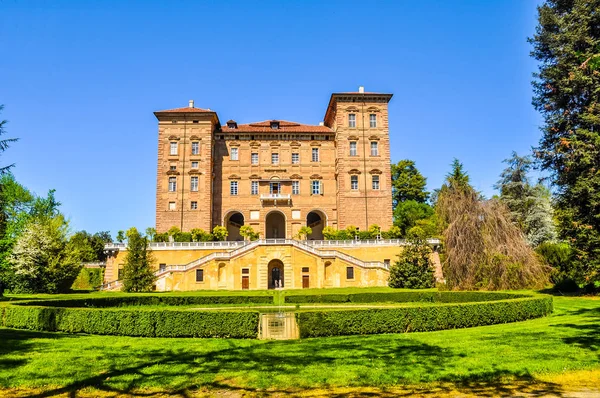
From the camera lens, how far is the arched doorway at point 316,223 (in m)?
53.4

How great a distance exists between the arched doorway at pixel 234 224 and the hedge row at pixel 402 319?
39.9 m

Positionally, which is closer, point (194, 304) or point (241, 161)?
point (194, 304)

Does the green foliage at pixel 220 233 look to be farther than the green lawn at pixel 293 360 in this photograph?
Yes

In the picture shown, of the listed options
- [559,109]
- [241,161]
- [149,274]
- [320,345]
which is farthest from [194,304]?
[241,161]

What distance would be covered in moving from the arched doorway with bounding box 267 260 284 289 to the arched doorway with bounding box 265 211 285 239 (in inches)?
517

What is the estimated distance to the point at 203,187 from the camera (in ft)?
162

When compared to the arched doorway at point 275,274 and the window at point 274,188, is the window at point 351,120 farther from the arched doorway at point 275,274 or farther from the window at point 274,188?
the arched doorway at point 275,274

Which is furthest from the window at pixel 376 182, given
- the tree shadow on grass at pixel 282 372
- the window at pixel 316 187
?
the tree shadow on grass at pixel 282 372

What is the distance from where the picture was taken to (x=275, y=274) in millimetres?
42000

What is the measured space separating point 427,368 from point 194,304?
1992 centimetres

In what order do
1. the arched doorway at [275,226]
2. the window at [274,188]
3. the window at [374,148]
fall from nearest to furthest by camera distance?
the window at [374,148] < the window at [274,188] < the arched doorway at [275,226]

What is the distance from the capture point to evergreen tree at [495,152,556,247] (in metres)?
42.7

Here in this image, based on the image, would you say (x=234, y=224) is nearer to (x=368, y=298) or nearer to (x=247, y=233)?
(x=247, y=233)

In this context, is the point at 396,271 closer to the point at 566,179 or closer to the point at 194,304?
the point at 566,179
